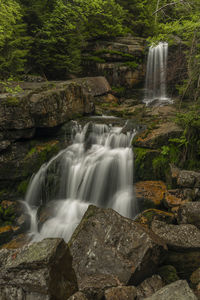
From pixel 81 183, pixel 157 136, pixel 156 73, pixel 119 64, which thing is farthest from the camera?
pixel 119 64

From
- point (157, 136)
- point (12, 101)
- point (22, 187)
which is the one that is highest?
point (12, 101)

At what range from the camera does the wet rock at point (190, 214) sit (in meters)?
4.62

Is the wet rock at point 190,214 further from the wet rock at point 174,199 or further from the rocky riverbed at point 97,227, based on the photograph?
the wet rock at point 174,199

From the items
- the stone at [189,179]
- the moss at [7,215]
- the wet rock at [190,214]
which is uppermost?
the stone at [189,179]

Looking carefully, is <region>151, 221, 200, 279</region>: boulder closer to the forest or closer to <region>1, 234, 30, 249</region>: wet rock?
<region>1, 234, 30, 249</region>: wet rock

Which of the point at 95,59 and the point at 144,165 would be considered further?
the point at 95,59

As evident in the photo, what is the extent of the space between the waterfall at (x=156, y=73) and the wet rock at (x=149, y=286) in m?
12.5

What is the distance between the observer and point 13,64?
403 inches

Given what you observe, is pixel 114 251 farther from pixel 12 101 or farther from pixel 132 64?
pixel 132 64

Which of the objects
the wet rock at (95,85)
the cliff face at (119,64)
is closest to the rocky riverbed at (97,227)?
the wet rock at (95,85)

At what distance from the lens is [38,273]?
2.32 m

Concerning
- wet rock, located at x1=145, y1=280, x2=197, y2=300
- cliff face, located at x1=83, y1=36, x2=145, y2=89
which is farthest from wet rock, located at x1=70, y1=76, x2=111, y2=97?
wet rock, located at x1=145, y1=280, x2=197, y2=300

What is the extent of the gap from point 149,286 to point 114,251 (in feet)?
2.73

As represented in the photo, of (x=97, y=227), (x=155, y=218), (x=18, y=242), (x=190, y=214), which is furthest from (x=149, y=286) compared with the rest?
(x=18, y=242)
